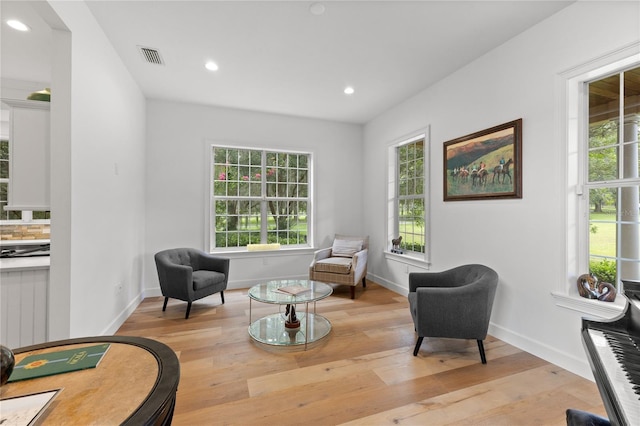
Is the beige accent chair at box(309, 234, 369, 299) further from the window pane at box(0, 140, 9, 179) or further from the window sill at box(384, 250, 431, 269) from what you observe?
the window pane at box(0, 140, 9, 179)

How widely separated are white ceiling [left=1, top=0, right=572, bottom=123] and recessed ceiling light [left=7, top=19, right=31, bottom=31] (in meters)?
0.10

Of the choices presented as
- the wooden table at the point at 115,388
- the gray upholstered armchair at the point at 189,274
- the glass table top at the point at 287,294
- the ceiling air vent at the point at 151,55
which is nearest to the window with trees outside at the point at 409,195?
the glass table top at the point at 287,294

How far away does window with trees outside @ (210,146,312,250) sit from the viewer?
4.48 meters

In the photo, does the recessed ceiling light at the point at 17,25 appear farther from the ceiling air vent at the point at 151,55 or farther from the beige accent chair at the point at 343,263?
the beige accent chair at the point at 343,263

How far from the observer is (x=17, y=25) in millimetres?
2365

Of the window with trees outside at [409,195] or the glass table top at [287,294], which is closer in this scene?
the glass table top at [287,294]

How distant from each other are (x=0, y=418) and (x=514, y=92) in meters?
3.60

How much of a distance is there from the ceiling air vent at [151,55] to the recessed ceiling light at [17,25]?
833 millimetres

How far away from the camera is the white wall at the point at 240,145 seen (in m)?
4.05

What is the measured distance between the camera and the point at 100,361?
0.92m

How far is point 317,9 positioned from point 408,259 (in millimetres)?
3167

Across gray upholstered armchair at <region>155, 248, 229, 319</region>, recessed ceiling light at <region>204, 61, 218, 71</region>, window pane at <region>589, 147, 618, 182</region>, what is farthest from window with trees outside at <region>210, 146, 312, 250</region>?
window pane at <region>589, 147, 618, 182</region>

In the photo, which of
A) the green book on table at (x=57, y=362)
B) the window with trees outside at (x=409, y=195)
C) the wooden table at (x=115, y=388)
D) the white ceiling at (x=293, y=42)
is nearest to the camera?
the wooden table at (x=115, y=388)

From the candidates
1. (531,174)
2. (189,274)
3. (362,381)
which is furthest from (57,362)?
(531,174)
